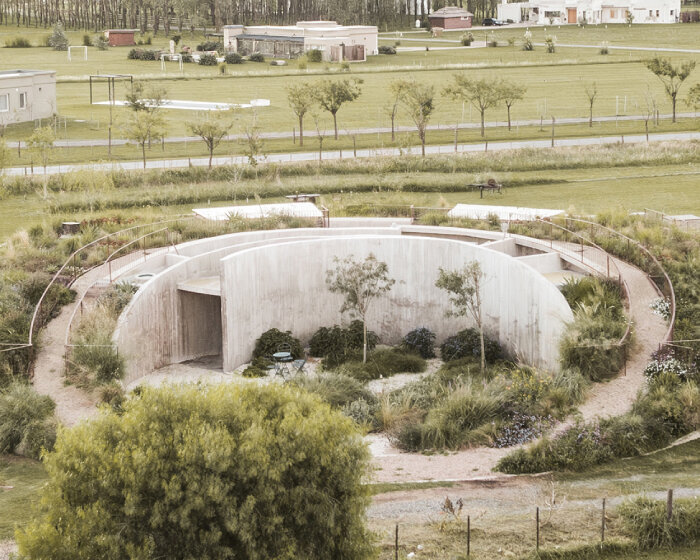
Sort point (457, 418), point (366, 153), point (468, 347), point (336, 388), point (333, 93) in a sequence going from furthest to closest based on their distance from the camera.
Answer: point (333, 93)
point (366, 153)
point (468, 347)
point (336, 388)
point (457, 418)

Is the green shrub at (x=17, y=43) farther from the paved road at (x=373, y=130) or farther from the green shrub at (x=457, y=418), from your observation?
the green shrub at (x=457, y=418)

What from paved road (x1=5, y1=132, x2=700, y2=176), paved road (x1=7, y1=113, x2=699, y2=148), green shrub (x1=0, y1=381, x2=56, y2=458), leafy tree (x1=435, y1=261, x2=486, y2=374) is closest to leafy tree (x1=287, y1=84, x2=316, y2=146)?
paved road (x1=7, y1=113, x2=699, y2=148)

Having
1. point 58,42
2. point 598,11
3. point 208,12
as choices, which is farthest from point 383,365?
point 208,12

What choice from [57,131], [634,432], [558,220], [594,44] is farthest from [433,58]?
[634,432]

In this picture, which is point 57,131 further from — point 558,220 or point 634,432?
point 634,432

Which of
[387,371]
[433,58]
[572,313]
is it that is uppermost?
[433,58]

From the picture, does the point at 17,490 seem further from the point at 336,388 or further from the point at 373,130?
the point at 373,130
